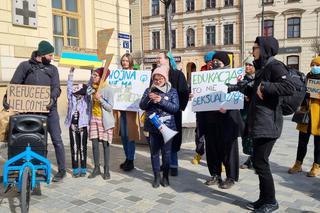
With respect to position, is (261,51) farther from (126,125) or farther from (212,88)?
(126,125)

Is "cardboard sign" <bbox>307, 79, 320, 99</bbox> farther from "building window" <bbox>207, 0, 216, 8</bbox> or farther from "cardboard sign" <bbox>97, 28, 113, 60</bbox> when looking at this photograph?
"building window" <bbox>207, 0, 216, 8</bbox>

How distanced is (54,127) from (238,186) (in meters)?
2.76

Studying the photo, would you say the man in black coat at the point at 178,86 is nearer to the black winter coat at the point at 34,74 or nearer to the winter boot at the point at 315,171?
the black winter coat at the point at 34,74

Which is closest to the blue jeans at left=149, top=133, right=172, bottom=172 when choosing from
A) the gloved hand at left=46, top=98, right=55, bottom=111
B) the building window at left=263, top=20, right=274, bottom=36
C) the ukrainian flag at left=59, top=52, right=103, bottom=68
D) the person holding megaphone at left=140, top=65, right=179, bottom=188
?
the person holding megaphone at left=140, top=65, right=179, bottom=188

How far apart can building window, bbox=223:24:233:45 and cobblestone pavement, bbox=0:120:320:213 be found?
35.1 metres

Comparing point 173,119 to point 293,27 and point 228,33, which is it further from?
point 228,33

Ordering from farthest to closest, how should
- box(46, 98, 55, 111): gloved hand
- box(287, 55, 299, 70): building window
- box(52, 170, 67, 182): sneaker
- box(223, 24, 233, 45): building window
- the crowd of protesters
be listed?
box(223, 24, 233, 45): building window
box(287, 55, 299, 70): building window
box(52, 170, 67, 182): sneaker
box(46, 98, 55, 111): gloved hand
the crowd of protesters

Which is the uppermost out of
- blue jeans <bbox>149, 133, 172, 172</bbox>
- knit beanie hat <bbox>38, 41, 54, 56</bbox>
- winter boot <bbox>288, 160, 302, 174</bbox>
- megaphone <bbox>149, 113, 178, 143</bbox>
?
knit beanie hat <bbox>38, 41, 54, 56</bbox>

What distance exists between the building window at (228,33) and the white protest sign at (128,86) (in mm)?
35132

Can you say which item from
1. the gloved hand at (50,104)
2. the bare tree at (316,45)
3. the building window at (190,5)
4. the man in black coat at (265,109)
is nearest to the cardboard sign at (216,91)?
the man in black coat at (265,109)

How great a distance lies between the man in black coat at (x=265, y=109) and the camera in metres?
3.76

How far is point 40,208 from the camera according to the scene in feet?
14.0

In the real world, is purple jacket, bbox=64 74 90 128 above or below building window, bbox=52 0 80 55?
below

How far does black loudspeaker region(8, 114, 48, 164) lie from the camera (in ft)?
14.2
